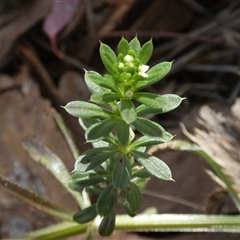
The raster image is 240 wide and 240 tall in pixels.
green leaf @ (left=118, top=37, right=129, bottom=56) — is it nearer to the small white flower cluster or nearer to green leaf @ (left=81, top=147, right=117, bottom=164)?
the small white flower cluster

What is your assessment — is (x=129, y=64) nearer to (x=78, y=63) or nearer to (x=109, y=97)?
(x=109, y=97)

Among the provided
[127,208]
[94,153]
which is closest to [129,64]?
[94,153]

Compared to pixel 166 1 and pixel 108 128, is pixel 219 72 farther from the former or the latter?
pixel 108 128

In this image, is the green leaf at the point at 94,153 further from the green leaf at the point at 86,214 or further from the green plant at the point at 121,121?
the green leaf at the point at 86,214

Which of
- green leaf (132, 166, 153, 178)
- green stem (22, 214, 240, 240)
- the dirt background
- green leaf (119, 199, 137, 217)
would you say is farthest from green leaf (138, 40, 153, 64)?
the dirt background

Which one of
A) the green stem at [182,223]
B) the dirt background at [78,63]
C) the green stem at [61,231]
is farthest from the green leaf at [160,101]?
the dirt background at [78,63]

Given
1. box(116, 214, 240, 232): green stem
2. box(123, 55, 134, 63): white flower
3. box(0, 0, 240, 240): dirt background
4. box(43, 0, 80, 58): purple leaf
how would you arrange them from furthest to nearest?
box(43, 0, 80, 58): purple leaf < box(0, 0, 240, 240): dirt background < box(116, 214, 240, 232): green stem < box(123, 55, 134, 63): white flower

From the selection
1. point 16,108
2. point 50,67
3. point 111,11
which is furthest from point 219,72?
point 16,108

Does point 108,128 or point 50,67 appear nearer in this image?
point 108,128

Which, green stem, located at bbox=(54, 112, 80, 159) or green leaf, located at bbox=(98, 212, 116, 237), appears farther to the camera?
green stem, located at bbox=(54, 112, 80, 159)
